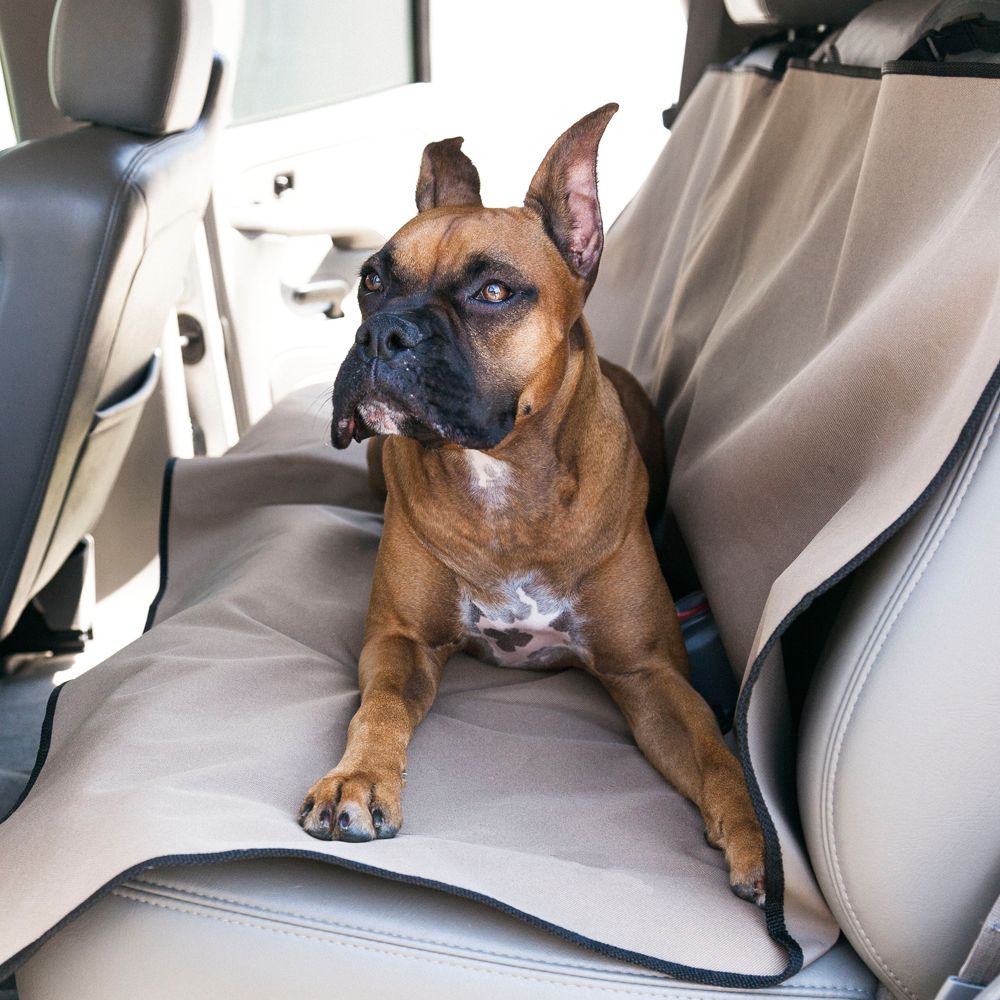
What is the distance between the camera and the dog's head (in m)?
1.83

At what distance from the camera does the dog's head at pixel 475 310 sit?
1.83m

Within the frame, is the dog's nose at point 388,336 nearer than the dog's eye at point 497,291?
Yes

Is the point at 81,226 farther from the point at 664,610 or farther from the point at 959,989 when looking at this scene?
the point at 959,989

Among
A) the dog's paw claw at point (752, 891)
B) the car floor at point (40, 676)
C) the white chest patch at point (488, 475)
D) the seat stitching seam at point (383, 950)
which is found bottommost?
the car floor at point (40, 676)

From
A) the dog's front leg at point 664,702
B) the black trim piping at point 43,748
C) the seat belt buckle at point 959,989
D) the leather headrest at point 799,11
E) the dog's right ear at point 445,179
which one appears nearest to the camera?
the seat belt buckle at point 959,989

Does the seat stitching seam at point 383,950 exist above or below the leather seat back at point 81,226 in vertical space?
below

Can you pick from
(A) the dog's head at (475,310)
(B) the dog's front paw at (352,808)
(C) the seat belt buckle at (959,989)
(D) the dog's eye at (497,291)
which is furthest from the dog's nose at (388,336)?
(C) the seat belt buckle at (959,989)

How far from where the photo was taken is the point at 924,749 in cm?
129

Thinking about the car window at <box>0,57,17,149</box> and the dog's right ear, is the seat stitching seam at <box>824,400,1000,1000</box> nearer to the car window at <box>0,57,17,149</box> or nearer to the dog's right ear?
the dog's right ear

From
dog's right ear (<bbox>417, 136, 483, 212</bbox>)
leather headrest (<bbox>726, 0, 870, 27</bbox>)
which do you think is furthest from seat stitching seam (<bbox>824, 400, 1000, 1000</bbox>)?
leather headrest (<bbox>726, 0, 870, 27</bbox>)

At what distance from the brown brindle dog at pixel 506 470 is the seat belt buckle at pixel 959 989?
472 millimetres

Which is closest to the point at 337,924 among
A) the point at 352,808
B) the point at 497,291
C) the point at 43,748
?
Answer: the point at 352,808

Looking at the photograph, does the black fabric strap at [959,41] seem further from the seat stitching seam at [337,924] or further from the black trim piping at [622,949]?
the seat stitching seam at [337,924]

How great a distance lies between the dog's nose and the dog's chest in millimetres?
504
